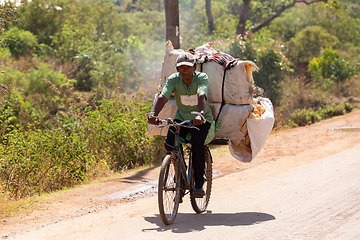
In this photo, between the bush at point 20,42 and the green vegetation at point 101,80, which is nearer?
the green vegetation at point 101,80

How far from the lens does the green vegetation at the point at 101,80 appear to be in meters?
9.58

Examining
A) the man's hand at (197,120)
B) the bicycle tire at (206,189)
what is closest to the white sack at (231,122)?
the bicycle tire at (206,189)

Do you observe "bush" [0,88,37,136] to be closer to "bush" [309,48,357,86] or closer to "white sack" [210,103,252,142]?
"white sack" [210,103,252,142]

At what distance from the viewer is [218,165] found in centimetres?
1082

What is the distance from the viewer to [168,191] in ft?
19.7

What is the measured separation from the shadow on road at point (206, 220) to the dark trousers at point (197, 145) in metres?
0.45

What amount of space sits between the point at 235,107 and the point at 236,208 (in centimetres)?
139

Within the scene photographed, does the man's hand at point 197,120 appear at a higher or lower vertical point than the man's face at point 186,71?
lower

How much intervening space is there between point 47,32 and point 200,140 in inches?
651

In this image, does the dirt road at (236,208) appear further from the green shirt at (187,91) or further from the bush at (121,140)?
the green shirt at (187,91)

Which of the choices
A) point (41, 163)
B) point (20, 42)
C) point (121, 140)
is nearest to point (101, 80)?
point (20, 42)

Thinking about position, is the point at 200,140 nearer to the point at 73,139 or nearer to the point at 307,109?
the point at 73,139

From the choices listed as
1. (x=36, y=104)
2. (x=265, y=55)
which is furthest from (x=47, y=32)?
(x=265, y=55)

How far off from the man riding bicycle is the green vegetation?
3.06 metres
